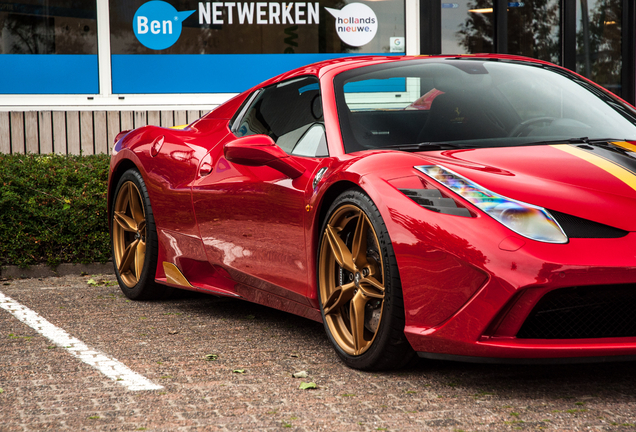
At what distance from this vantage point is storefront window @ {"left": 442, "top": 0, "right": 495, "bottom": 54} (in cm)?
1002

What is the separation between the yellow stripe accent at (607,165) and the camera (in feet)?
→ 9.63

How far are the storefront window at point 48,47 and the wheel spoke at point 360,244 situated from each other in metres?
6.43

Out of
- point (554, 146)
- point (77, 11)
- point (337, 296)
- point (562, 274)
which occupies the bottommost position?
point (337, 296)

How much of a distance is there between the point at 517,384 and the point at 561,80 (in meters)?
1.68

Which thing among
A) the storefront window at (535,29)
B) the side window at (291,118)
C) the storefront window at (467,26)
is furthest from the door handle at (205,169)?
the storefront window at (535,29)

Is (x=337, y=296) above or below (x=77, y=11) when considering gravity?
below

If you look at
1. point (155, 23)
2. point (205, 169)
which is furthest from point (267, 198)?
point (155, 23)

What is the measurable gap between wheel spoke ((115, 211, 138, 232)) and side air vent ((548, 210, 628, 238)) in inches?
126

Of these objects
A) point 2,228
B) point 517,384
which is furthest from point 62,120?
point 517,384

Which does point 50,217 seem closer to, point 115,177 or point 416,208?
point 115,177

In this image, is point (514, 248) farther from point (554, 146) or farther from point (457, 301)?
point (554, 146)

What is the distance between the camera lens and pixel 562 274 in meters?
2.65

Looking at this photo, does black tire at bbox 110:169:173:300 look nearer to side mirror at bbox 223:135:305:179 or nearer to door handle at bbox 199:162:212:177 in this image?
door handle at bbox 199:162:212:177

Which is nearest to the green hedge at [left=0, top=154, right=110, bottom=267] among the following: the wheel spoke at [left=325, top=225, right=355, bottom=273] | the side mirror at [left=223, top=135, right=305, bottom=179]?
the side mirror at [left=223, top=135, right=305, bottom=179]
